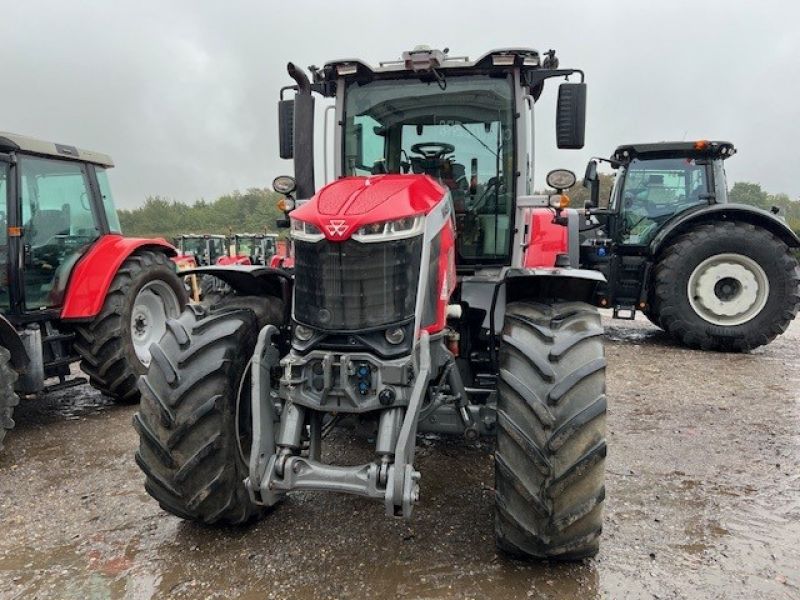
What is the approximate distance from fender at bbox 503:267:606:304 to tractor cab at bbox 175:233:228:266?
1575 cm

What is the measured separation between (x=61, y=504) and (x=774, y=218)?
26.9 ft

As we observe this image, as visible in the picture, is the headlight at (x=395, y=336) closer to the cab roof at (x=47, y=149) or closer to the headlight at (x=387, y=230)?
the headlight at (x=387, y=230)

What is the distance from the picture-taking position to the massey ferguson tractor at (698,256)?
25.3ft

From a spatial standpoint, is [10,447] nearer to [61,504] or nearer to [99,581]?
[61,504]

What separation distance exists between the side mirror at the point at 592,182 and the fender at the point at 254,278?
6.30 metres

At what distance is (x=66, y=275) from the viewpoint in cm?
542

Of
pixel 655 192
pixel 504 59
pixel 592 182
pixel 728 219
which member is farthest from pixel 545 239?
pixel 504 59

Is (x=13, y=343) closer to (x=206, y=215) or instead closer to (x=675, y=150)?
(x=675, y=150)

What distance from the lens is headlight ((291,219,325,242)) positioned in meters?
2.80

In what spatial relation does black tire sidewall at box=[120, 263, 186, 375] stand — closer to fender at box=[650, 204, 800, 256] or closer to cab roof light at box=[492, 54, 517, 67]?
cab roof light at box=[492, 54, 517, 67]

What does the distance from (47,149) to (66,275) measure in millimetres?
1114

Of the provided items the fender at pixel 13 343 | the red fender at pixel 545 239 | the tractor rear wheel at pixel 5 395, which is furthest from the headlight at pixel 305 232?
the red fender at pixel 545 239

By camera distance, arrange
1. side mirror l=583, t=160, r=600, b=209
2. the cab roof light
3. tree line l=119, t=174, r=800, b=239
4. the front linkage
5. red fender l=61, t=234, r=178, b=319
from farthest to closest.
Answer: tree line l=119, t=174, r=800, b=239
side mirror l=583, t=160, r=600, b=209
red fender l=61, t=234, r=178, b=319
the cab roof light
the front linkage

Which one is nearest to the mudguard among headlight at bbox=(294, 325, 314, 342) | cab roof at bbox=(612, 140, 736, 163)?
headlight at bbox=(294, 325, 314, 342)
